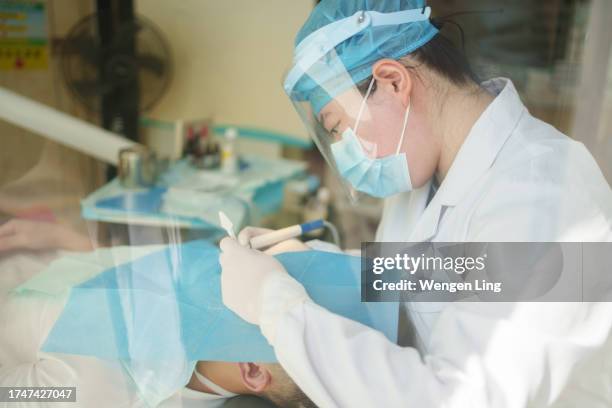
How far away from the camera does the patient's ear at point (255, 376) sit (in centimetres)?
83

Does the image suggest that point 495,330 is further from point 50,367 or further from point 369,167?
point 50,367

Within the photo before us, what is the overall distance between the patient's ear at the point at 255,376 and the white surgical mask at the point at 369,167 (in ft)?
1.25

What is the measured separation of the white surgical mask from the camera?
89 cm

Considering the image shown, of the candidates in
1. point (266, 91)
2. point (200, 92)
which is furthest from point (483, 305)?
point (200, 92)

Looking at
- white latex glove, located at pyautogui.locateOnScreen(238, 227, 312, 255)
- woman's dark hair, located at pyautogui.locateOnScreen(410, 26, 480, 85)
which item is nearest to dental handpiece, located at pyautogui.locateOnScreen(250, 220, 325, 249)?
white latex glove, located at pyautogui.locateOnScreen(238, 227, 312, 255)

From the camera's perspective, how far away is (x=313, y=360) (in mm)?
705

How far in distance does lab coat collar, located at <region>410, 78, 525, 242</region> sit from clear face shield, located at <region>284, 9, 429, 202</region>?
0.09 meters

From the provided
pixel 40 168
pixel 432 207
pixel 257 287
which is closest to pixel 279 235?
pixel 257 287

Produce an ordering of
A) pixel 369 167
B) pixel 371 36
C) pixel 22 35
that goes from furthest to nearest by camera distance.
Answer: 1. pixel 22 35
2. pixel 369 167
3. pixel 371 36

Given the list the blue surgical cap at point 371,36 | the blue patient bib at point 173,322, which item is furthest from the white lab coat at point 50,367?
the blue surgical cap at point 371,36

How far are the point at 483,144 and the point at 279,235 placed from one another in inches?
15.5

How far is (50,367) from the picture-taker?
83cm

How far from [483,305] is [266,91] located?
1.08 metres

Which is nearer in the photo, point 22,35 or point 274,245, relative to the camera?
point 274,245
